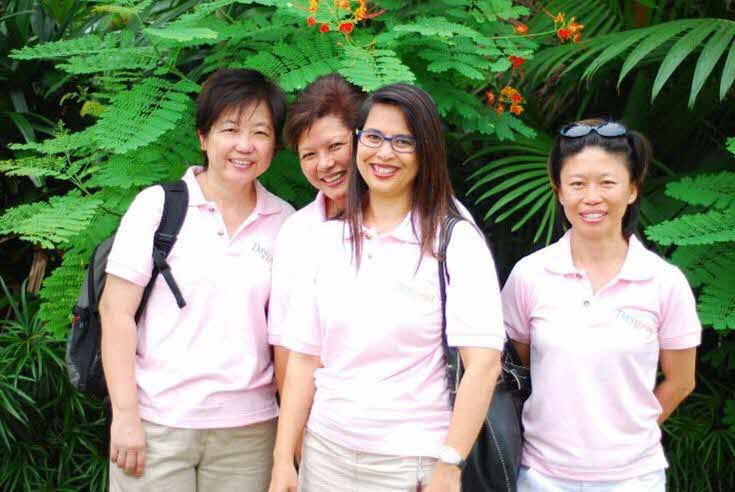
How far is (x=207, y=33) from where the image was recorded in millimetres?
2984

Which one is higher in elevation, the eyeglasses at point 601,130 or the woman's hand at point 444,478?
the eyeglasses at point 601,130

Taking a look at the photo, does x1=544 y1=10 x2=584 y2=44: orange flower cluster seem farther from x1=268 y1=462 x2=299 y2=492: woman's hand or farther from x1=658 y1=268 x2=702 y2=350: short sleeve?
x1=268 y1=462 x2=299 y2=492: woman's hand

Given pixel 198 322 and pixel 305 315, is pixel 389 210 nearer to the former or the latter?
pixel 305 315

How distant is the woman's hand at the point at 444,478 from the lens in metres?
2.36

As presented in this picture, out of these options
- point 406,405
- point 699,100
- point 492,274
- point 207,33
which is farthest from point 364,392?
point 699,100

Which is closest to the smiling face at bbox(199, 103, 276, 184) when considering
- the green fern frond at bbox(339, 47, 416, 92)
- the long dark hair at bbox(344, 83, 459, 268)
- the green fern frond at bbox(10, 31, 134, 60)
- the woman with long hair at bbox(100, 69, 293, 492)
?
the woman with long hair at bbox(100, 69, 293, 492)

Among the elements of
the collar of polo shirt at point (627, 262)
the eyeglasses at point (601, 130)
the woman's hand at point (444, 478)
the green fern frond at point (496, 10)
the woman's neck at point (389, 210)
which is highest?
the green fern frond at point (496, 10)

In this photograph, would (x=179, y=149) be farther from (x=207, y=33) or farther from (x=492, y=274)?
(x=492, y=274)

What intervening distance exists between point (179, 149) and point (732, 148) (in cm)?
215

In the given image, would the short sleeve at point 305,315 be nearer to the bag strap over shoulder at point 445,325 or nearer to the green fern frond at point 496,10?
the bag strap over shoulder at point 445,325

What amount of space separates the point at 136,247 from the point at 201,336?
35cm

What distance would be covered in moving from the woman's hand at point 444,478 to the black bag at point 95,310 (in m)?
1.09

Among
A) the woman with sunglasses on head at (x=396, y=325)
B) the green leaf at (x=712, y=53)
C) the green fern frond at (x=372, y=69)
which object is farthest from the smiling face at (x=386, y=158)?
the green leaf at (x=712, y=53)

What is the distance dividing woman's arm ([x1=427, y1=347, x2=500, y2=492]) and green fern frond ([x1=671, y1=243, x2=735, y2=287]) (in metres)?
1.39
